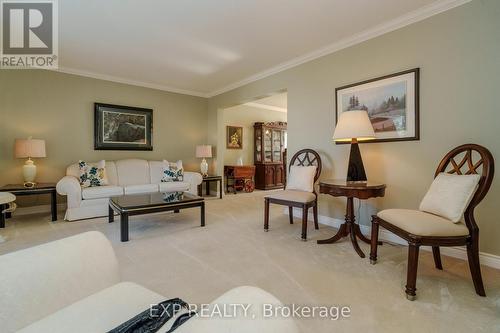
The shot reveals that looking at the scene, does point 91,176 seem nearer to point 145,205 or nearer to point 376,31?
point 145,205

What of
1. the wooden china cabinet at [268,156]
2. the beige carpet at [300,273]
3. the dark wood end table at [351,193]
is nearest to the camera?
the beige carpet at [300,273]

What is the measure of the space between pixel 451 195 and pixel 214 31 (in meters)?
2.98

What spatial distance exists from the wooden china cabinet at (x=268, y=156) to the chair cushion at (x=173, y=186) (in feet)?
9.19

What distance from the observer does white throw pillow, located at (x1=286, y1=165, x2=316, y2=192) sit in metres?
3.16

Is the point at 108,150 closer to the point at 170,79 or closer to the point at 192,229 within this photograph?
the point at 170,79

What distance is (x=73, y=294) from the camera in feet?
3.25

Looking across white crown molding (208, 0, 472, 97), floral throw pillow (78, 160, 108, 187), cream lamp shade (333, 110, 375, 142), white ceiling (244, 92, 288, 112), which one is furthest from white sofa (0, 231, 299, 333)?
white ceiling (244, 92, 288, 112)

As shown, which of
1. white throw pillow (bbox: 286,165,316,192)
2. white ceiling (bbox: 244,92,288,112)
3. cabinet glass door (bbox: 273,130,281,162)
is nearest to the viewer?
white throw pillow (bbox: 286,165,316,192)

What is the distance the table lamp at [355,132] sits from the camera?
250 cm

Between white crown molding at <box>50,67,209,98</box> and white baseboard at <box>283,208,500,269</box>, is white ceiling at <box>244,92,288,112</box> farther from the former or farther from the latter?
white baseboard at <box>283,208,500,269</box>

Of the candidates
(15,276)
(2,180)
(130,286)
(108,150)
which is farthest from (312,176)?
(2,180)

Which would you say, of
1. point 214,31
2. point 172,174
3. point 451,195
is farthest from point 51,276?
point 172,174

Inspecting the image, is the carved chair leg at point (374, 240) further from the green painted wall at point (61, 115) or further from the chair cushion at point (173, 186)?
the green painted wall at point (61, 115)

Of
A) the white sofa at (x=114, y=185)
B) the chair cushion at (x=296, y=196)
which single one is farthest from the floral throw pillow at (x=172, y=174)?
the chair cushion at (x=296, y=196)
